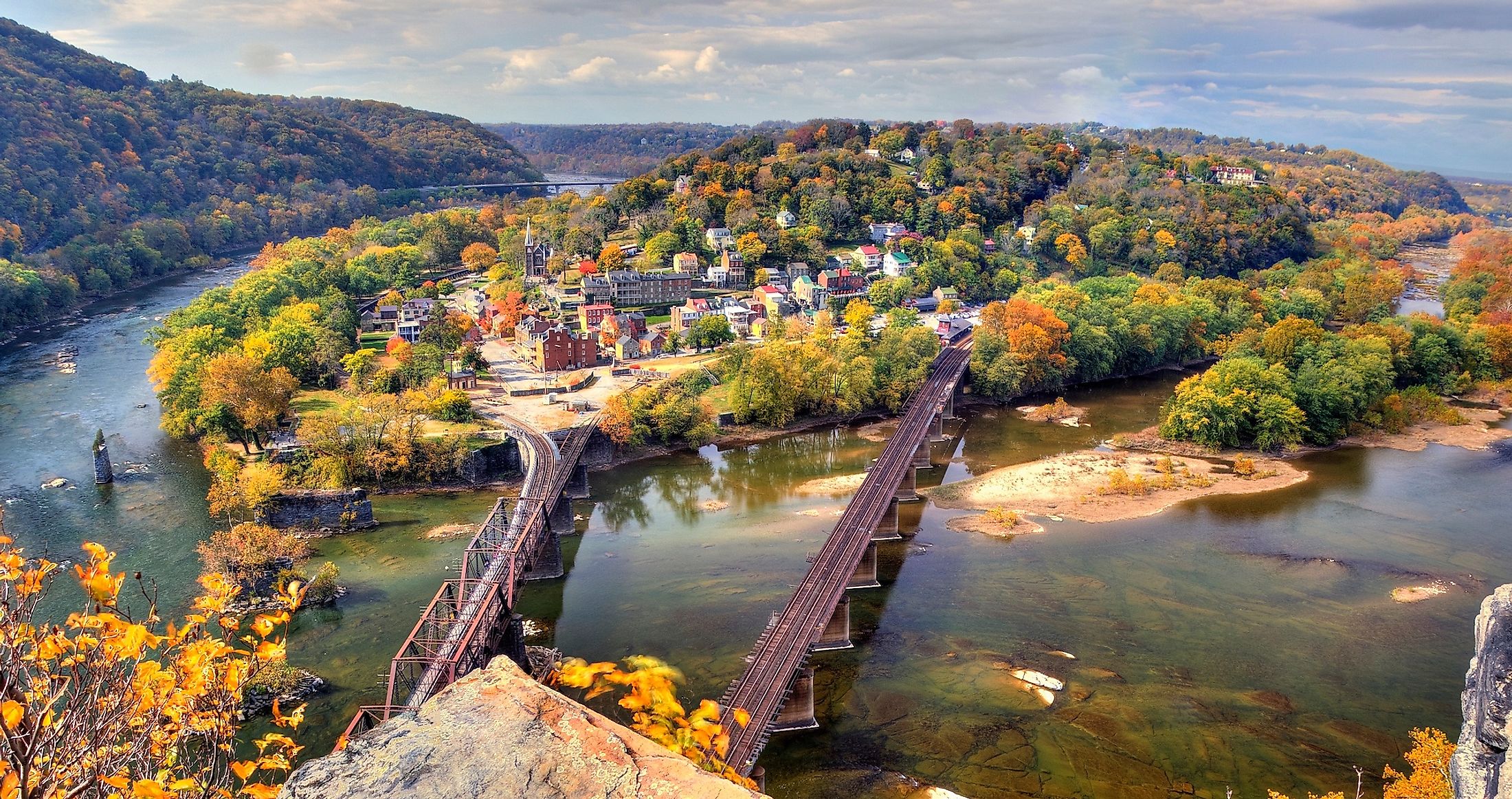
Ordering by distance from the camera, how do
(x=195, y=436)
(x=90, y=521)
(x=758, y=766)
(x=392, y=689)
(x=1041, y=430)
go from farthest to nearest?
(x=1041, y=430)
(x=195, y=436)
(x=90, y=521)
(x=758, y=766)
(x=392, y=689)

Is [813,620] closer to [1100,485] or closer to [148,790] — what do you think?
[1100,485]

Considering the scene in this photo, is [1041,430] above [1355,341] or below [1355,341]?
below

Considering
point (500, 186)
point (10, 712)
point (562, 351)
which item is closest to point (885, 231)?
point (562, 351)

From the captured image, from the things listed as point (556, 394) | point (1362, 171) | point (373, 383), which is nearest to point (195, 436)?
point (373, 383)

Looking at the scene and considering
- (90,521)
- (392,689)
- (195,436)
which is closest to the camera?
(392,689)

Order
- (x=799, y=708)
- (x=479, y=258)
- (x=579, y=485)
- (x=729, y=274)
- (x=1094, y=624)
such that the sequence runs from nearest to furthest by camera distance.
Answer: (x=799, y=708), (x=1094, y=624), (x=579, y=485), (x=729, y=274), (x=479, y=258)

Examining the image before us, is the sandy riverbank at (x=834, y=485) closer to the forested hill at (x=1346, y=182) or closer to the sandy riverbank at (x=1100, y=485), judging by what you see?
the sandy riverbank at (x=1100, y=485)

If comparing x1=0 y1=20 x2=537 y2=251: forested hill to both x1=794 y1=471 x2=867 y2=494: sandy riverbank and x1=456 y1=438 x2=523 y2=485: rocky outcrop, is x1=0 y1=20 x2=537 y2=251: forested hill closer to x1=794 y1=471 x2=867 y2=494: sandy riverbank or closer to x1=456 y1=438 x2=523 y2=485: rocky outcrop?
x1=456 y1=438 x2=523 y2=485: rocky outcrop

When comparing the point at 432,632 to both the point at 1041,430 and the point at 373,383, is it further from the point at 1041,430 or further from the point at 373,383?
the point at 1041,430
